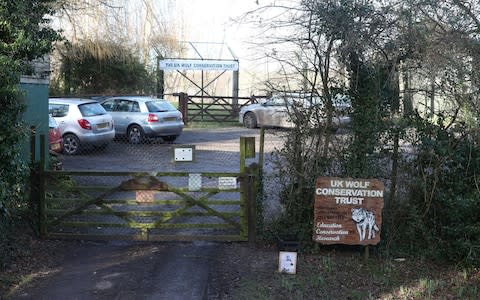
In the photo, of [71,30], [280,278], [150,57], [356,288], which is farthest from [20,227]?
[150,57]

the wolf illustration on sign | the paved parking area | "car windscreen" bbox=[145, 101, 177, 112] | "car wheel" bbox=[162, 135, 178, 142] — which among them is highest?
"car windscreen" bbox=[145, 101, 177, 112]

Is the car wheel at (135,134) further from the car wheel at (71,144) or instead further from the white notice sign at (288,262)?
the white notice sign at (288,262)

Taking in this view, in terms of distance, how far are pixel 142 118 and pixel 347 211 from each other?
11.1 m

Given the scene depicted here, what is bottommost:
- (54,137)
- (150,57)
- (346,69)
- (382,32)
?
(54,137)

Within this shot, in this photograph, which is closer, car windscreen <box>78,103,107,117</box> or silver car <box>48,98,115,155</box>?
silver car <box>48,98,115,155</box>

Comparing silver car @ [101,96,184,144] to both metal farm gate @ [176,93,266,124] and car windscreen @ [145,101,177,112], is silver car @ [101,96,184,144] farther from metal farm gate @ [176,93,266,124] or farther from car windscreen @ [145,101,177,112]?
metal farm gate @ [176,93,266,124]

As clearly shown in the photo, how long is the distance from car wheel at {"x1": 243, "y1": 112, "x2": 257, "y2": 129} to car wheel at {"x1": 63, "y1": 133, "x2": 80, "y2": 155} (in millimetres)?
10539

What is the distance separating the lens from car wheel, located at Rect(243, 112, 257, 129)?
2393cm

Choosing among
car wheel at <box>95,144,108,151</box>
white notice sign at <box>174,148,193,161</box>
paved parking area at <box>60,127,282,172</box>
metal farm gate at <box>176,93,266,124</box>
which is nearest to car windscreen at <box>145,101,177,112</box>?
paved parking area at <box>60,127,282,172</box>

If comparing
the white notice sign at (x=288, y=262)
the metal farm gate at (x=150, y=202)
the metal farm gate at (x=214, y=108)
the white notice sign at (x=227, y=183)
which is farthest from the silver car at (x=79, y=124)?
the metal farm gate at (x=214, y=108)

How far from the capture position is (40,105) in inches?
387

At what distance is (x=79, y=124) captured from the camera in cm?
1462

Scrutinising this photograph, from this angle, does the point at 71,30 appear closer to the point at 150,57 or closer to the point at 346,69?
the point at 150,57

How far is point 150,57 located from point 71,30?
5.19 metres
